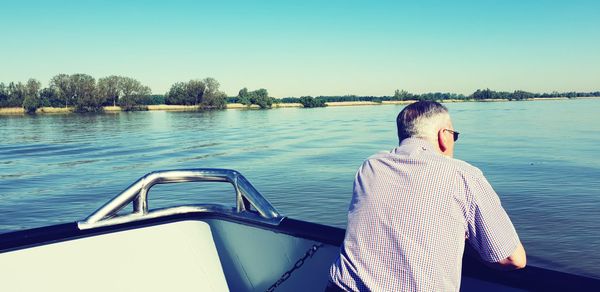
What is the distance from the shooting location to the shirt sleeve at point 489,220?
5.45 feet

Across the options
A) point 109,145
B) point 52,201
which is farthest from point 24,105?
point 52,201

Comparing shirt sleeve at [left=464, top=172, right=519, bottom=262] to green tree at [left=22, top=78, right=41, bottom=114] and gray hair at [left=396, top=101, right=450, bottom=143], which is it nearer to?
gray hair at [left=396, top=101, right=450, bottom=143]

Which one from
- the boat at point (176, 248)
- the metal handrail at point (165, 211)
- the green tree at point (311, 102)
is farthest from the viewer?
the green tree at point (311, 102)

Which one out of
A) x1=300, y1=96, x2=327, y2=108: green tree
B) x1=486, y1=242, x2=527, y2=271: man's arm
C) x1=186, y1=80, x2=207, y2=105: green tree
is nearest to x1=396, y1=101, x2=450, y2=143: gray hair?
x1=486, y1=242, x2=527, y2=271: man's arm

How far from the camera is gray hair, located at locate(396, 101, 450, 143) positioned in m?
1.91

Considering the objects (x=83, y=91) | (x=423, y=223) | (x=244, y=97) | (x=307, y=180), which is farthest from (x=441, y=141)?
(x=244, y=97)

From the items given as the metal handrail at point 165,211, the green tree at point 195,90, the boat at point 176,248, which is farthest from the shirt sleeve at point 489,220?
the green tree at point 195,90

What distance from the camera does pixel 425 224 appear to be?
67.4 inches

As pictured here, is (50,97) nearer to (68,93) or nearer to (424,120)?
(68,93)

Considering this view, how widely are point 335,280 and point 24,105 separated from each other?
103719 mm

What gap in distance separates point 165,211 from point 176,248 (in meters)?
0.25

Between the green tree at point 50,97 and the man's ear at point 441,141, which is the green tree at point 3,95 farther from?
the man's ear at point 441,141

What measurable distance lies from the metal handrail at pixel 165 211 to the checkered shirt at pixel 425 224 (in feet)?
3.57

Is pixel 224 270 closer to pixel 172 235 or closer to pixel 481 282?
pixel 172 235
